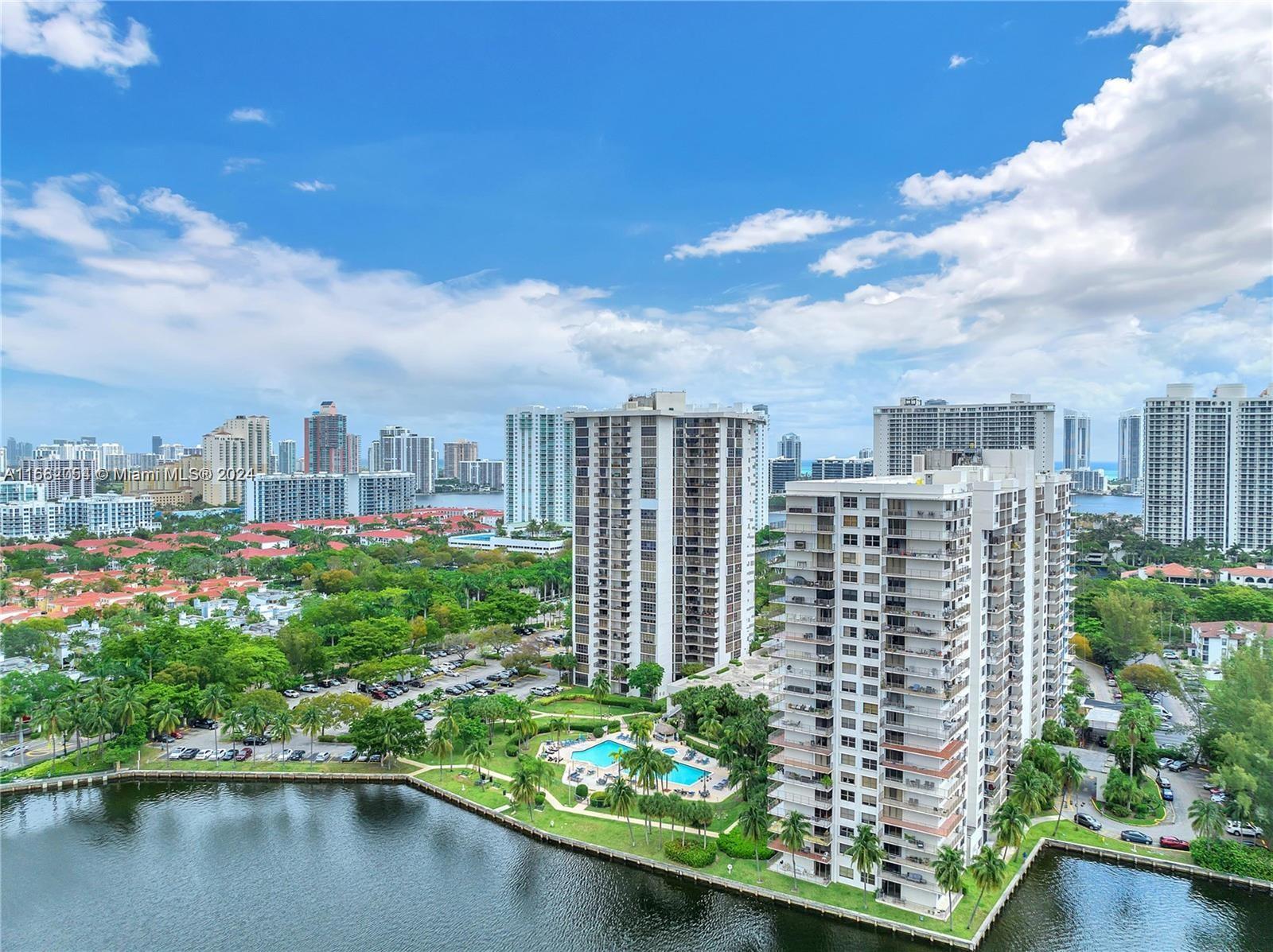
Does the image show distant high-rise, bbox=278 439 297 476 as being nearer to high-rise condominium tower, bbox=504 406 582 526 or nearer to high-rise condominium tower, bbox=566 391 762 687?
high-rise condominium tower, bbox=504 406 582 526

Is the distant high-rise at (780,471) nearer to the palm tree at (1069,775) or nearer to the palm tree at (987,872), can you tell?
the palm tree at (1069,775)

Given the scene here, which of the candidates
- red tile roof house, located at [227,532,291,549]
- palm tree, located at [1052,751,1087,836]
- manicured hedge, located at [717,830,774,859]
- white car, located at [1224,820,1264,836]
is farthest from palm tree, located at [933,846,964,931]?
red tile roof house, located at [227,532,291,549]

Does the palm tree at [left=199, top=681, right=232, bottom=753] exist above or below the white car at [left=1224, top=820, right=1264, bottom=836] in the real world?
above

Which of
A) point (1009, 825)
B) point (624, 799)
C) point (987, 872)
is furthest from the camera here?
point (624, 799)

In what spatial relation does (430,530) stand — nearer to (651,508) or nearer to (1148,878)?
(651,508)

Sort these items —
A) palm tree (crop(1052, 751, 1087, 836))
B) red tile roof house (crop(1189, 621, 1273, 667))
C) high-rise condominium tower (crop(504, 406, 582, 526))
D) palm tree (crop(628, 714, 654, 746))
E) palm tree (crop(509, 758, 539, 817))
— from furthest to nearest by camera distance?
high-rise condominium tower (crop(504, 406, 582, 526)) < red tile roof house (crop(1189, 621, 1273, 667)) < palm tree (crop(628, 714, 654, 746)) < palm tree (crop(1052, 751, 1087, 836)) < palm tree (crop(509, 758, 539, 817))

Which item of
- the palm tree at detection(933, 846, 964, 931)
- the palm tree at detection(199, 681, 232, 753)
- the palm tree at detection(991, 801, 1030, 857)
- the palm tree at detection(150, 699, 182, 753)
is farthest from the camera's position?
the palm tree at detection(199, 681, 232, 753)

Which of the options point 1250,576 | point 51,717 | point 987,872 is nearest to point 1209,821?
point 987,872

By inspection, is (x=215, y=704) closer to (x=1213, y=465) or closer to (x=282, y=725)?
(x=282, y=725)
